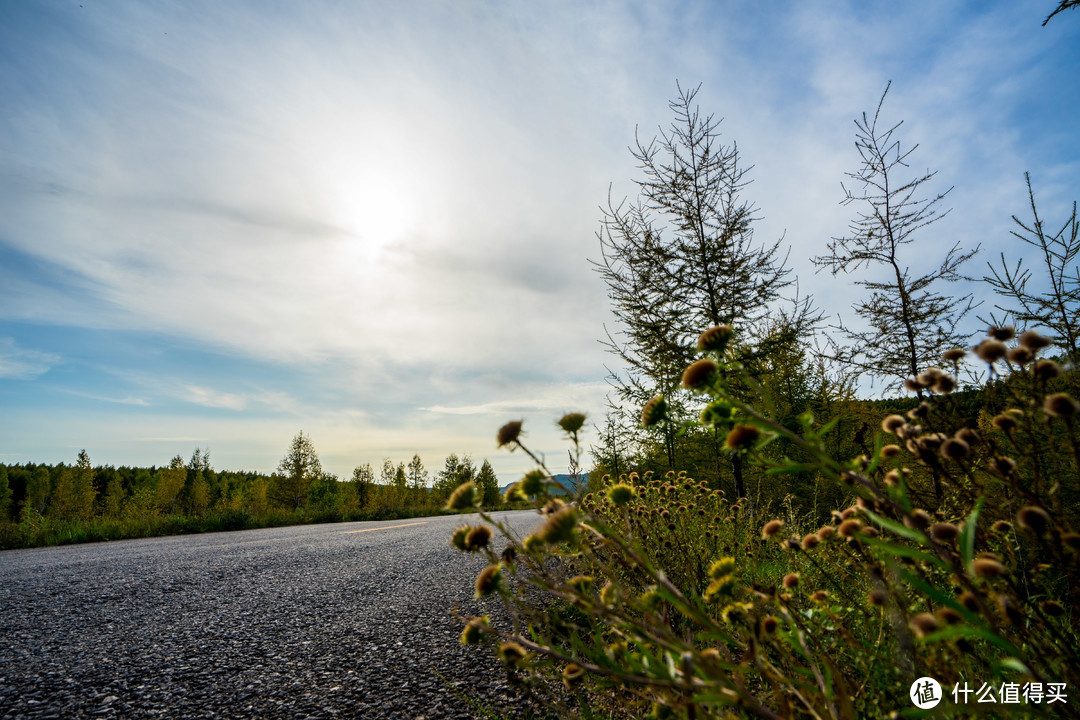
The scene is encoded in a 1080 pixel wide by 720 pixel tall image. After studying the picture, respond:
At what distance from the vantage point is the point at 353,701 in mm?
1826

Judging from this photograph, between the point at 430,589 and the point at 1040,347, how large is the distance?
3.58m

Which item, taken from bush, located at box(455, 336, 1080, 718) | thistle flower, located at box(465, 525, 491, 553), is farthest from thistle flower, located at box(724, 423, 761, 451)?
thistle flower, located at box(465, 525, 491, 553)

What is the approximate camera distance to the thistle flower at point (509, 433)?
59.4 inches

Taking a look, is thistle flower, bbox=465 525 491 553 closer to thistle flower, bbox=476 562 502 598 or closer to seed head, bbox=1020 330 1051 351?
thistle flower, bbox=476 562 502 598

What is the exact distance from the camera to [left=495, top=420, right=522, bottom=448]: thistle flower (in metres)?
1.51

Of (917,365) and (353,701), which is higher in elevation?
(917,365)

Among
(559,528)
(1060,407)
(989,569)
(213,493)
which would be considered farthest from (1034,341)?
(213,493)

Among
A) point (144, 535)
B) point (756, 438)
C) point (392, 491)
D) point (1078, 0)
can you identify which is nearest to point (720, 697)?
point (756, 438)

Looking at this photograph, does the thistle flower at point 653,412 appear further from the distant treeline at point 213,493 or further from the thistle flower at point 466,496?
the distant treeline at point 213,493

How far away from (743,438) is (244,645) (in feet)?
8.74

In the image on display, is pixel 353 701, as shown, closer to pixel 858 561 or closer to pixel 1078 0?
Answer: pixel 858 561

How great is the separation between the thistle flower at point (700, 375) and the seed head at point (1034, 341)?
0.62 metres

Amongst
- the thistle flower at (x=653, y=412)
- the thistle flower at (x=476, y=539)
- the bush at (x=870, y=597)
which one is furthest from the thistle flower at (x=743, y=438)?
the thistle flower at (x=476, y=539)

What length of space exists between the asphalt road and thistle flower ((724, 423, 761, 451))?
1389 millimetres
